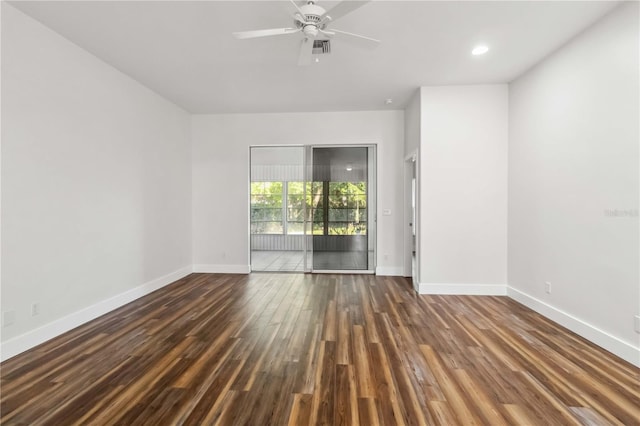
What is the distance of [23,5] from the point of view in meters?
2.47

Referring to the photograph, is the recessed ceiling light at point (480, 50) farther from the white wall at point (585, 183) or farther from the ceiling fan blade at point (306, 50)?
the ceiling fan blade at point (306, 50)

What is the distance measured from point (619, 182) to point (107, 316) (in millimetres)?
5404

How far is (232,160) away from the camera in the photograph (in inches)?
220

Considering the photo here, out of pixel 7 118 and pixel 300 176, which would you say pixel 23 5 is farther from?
pixel 300 176

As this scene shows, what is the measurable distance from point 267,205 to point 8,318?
20.4ft

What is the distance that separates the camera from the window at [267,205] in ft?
27.6

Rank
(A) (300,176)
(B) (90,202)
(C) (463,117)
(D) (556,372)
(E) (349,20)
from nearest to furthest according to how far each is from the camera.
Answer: (D) (556,372) < (E) (349,20) < (B) (90,202) < (C) (463,117) < (A) (300,176)

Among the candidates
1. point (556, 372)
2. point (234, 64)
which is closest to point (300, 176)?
point (234, 64)

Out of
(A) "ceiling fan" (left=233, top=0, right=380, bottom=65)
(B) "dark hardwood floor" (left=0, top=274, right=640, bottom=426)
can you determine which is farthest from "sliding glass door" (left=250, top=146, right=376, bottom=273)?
(A) "ceiling fan" (left=233, top=0, right=380, bottom=65)

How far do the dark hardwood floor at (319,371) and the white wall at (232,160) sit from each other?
2.01 m

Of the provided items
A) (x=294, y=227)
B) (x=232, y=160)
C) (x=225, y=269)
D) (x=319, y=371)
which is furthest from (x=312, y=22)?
(x=294, y=227)

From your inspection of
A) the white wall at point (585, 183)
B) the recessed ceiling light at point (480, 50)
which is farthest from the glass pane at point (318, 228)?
the recessed ceiling light at point (480, 50)

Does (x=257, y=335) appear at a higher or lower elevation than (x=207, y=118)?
lower

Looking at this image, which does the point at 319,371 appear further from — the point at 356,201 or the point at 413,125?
the point at 413,125
